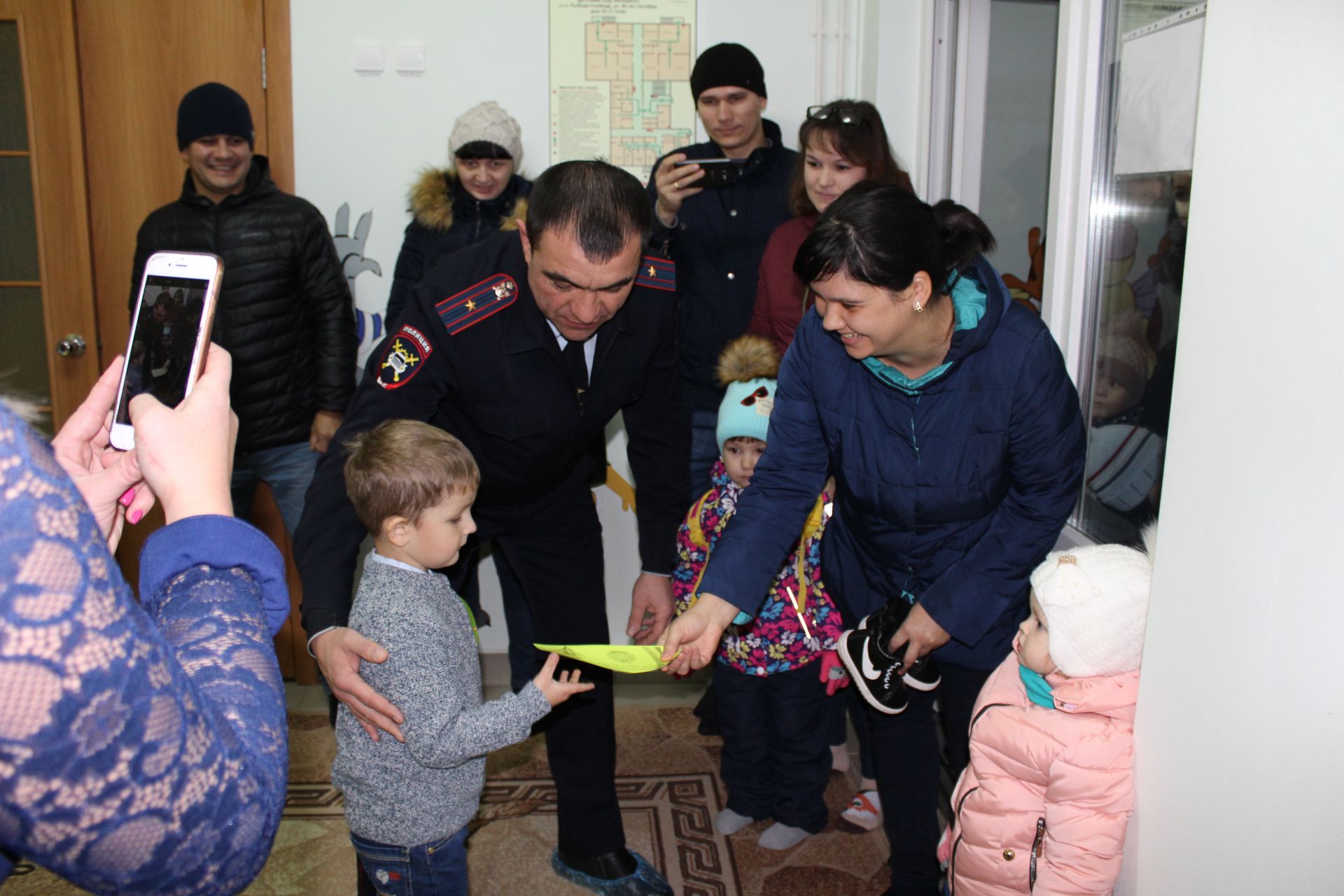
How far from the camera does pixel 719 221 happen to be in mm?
2980

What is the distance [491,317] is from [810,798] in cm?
151

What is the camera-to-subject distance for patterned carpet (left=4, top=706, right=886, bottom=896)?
2.43m

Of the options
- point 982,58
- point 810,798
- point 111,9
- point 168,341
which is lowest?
point 810,798

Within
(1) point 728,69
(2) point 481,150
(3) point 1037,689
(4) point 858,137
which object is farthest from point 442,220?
(3) point 1037,689

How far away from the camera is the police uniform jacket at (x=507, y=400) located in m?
1.86

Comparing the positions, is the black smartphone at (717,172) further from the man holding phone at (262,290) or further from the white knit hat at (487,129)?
the man holding phone at (262,290)

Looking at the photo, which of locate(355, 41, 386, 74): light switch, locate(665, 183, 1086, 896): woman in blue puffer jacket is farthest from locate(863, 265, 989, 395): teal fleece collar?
locate(355, 41, 386, 74): light switch

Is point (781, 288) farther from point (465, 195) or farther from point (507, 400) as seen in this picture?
point (465, 195)

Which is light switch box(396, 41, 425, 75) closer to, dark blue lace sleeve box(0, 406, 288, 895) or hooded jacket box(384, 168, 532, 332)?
hooded jacket box(384, 168, 532, 332)

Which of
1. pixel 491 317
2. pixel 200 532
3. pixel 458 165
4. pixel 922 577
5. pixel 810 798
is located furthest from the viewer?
pixel 458 165

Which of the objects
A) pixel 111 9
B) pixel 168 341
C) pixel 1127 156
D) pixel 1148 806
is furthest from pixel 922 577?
pixel 111 9

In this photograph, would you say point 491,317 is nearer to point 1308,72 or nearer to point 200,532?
point 200,532

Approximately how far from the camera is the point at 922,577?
1.88m

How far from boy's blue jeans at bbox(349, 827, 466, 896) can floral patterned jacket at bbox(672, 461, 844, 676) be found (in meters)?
0.95
